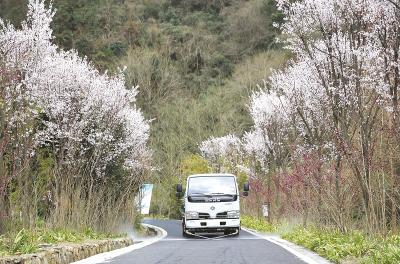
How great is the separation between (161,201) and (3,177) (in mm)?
44365

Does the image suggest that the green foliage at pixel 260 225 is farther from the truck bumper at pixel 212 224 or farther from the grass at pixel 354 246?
the grass at pixel 354 246

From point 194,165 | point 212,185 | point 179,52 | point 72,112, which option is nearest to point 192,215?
point 212,185

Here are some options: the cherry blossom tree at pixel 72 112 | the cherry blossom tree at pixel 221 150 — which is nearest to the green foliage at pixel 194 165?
the cherry blossom tree at pixel 221 150

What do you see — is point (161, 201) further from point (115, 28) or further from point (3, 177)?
point (3, 177)

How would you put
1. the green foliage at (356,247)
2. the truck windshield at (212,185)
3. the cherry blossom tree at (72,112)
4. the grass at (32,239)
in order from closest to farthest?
the green foliage at (356,247), the grass at (32,239), the cherry blossom tree at (72,112), the truck windshield at (212,185)

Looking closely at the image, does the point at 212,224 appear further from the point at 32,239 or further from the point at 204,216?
the point at 32,239

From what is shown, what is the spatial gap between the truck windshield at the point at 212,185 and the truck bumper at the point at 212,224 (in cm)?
92

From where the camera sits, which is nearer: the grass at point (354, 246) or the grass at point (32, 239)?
the grass at point (354, 246)

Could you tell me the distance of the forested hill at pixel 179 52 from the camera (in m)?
50.8

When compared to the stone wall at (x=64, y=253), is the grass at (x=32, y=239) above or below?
above

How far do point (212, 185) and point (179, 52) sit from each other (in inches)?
1761

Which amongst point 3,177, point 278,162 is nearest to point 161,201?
point 278,162

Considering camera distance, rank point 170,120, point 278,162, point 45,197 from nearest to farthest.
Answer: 1. point 45,197
2. point 278,162
3. point 170,120

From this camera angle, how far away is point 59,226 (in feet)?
44.3
